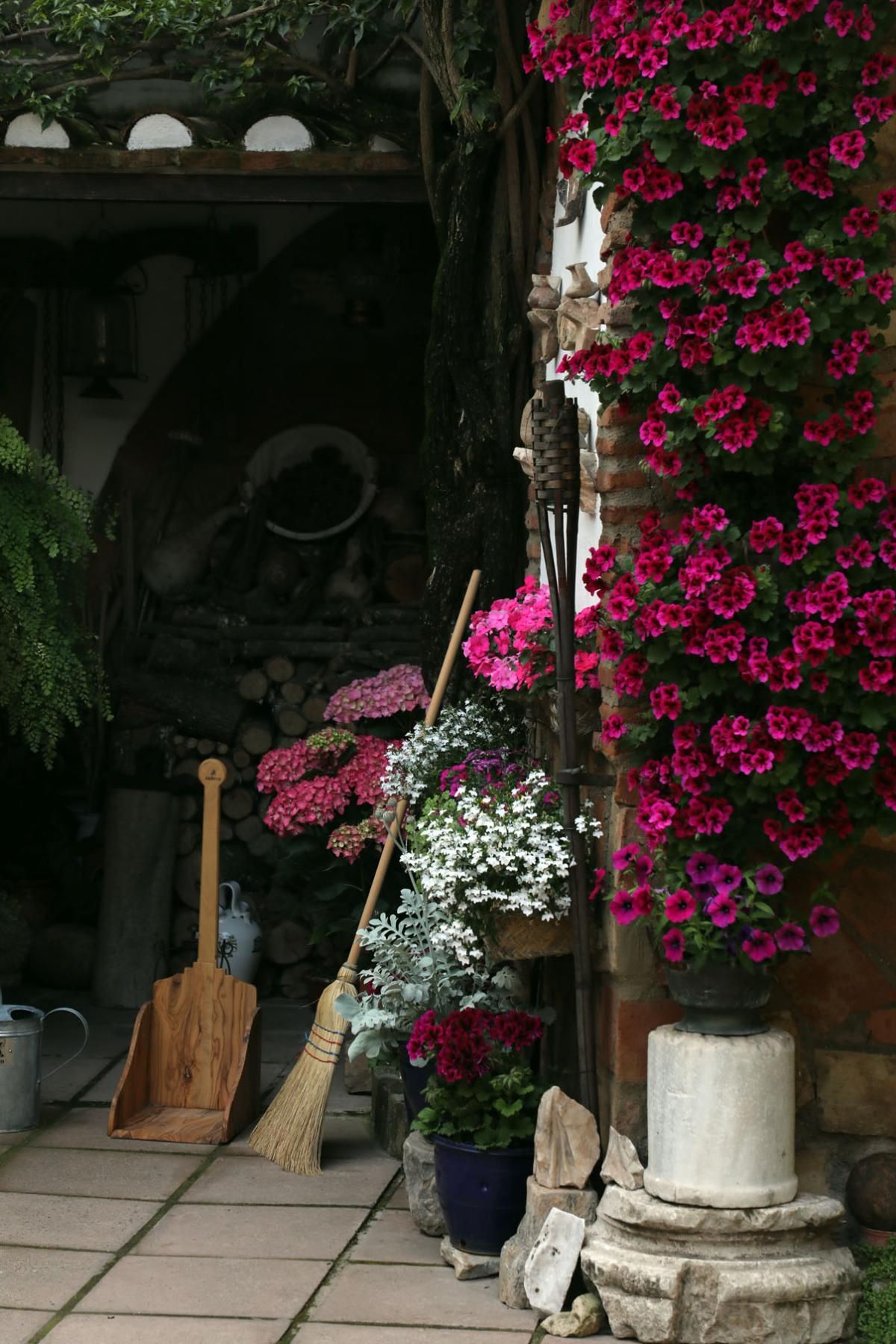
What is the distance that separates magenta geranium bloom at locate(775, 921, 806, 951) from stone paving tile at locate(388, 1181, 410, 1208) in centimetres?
131

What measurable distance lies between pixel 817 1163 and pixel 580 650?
1152mm

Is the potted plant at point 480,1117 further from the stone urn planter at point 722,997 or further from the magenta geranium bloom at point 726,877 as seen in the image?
the magenta geranium bloom at point 726,877

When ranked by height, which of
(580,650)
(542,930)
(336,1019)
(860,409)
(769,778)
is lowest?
(336,1019)

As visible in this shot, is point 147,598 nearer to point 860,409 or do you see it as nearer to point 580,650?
point 580,650

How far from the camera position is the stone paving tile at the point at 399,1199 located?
4082 millimetres

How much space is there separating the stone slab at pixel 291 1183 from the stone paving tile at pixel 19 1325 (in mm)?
729

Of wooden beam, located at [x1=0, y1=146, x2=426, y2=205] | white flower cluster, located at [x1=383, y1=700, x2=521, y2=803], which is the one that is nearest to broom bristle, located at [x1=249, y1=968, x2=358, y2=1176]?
white flower cluster, located at [x1=383, y1=700, x2=521, y2=803]

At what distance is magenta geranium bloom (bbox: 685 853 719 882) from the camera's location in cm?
323

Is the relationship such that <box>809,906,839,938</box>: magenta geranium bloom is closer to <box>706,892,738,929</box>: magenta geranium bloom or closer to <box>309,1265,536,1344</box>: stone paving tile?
<box>706,892,738,929</box>: magenta geranium bloom

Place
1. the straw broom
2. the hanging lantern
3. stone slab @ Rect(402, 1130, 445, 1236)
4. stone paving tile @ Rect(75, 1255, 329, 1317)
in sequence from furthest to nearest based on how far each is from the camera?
the hanging lantern, the straw broom, stone slab @ Rect(402, 1130, 445, 1236), stone paving tile @ Rect(75, 1255, 329, 1317)

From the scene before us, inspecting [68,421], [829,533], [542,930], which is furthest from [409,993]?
[68,421]

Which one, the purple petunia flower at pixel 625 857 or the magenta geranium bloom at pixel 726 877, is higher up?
the purple petunia flower at pixel 625 857

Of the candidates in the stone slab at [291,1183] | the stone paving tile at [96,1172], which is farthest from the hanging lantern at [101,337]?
the stone slab at [291,1183]

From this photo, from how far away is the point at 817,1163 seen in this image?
3.51 metres
